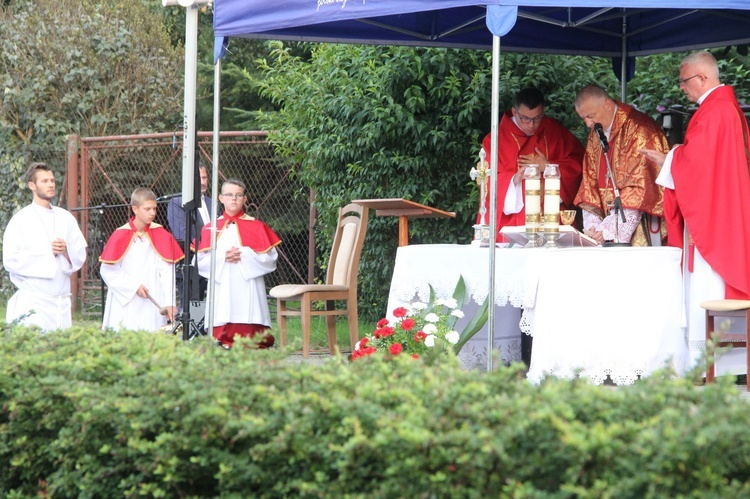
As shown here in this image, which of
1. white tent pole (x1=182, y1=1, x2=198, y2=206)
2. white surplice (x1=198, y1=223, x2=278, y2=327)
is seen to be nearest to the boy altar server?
white surplice (x1=198, y1=223, x2=278, y2=327)

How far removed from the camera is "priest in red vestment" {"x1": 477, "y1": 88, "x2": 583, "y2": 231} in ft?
27.4

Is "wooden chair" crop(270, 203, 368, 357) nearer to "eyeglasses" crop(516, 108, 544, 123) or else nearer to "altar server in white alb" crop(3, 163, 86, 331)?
"eyeglasses" crop(516, 108, 544, 123)

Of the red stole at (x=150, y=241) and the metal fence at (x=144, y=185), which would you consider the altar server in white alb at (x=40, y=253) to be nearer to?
the red stole at (x=150, y=241)

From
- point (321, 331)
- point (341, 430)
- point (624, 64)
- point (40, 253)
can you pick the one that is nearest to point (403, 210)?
point (624, 64)

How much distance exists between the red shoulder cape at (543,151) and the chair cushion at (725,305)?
2.24m

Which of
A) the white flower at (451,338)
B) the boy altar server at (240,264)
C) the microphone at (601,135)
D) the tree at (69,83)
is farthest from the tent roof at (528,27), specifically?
the tree at (69,83)

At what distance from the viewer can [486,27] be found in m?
8.05

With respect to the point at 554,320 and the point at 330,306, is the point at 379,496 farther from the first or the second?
the point at 330,306

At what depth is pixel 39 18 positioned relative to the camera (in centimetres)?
1482

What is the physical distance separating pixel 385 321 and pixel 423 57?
3.45m

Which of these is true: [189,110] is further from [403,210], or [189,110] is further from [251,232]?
[251,232]

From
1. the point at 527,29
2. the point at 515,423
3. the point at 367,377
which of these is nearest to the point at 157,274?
the point at 527,29

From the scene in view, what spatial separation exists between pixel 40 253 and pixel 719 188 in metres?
4.83

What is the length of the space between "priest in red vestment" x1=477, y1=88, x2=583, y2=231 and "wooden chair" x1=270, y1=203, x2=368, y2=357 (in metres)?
1.04
